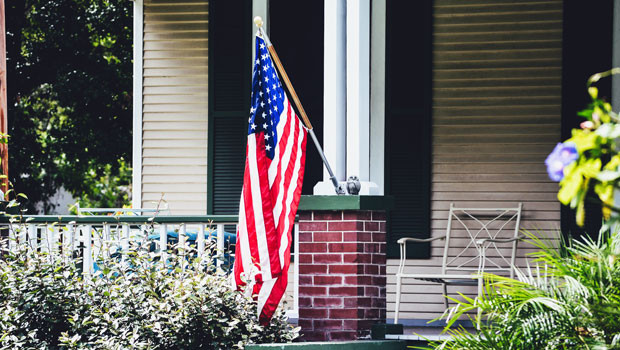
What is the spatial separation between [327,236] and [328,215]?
15 cm

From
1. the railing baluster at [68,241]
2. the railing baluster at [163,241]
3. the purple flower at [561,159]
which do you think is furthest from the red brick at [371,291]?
the purple flower at [561,159]

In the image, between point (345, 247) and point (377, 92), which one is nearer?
point (345, 247)

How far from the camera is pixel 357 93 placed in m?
5.76

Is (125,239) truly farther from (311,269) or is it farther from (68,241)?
(311,269)

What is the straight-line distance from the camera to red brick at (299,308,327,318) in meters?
5.66

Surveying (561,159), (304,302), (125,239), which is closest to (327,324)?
(304,302)

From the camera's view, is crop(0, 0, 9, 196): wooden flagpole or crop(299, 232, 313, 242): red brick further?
crop(0, 0, 9, 196): wooden flagpole

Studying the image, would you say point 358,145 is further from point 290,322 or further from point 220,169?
point 220,169

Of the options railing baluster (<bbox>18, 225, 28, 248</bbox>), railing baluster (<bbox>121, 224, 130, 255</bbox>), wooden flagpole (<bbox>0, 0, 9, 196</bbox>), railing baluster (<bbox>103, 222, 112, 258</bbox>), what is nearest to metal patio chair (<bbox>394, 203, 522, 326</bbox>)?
railing baluster (<bbox>121, 224, 130, 255</bbox>)

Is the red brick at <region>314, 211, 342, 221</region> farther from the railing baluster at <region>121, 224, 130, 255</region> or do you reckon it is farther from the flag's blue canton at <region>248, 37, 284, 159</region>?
the railing baluster at <region>121, 224, 130, 255</region>

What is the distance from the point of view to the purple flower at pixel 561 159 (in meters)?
2.47

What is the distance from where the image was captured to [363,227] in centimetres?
566

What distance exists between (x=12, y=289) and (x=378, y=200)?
2604mm

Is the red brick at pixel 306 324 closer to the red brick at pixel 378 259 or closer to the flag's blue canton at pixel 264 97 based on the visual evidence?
the red brick at pixel 378 259
